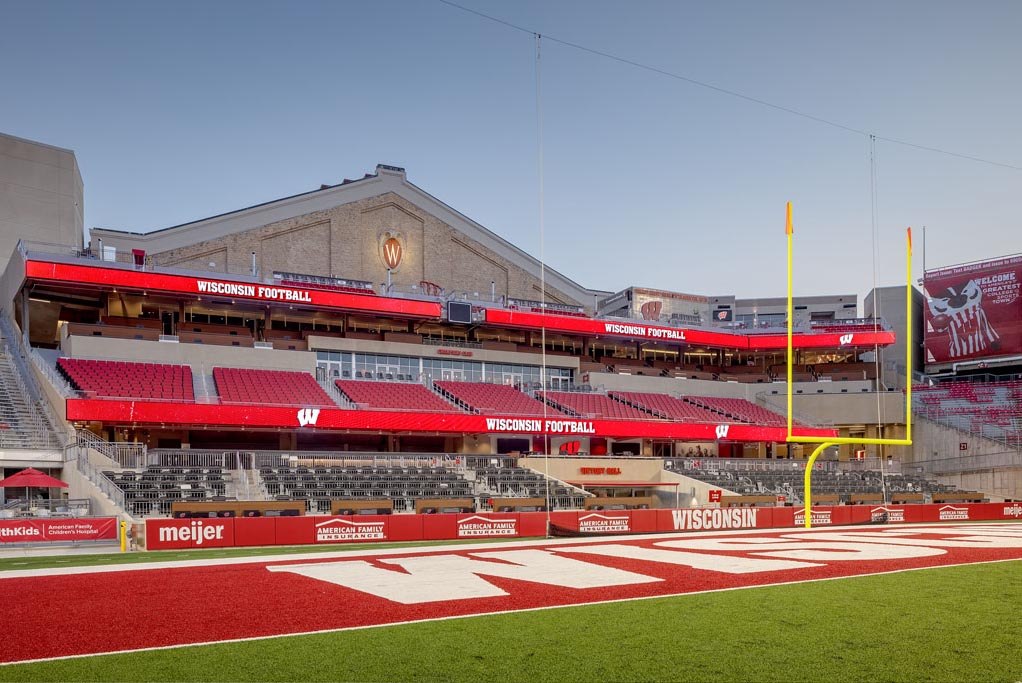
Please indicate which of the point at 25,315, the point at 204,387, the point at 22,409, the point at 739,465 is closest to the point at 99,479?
the point at 22,409

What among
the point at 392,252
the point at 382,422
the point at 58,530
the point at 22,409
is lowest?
the point at 58,530

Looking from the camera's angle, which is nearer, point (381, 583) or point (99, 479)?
point (381, 583)

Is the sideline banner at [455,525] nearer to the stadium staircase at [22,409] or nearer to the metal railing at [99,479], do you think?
the metal railing at [99,479]

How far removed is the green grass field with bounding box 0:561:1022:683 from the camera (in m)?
6.16

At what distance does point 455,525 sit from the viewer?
23.4 m

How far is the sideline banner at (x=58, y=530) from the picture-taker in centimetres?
2020

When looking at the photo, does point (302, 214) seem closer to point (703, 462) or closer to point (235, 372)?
point (235, 372)

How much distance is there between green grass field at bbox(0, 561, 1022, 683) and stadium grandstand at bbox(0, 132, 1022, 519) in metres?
17.4

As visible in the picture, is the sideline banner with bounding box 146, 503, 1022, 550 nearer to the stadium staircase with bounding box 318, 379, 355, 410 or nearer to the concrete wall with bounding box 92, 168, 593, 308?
the stadium staircase with bounding box 318, 379, 355, 410

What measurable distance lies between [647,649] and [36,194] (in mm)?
45925

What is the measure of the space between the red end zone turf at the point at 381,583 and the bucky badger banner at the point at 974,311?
43128mm

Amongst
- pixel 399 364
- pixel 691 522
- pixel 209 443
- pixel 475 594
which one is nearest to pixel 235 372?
pixel 209 443

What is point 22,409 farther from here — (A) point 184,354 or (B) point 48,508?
(B) point 48,508

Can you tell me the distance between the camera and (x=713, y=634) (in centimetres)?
750
